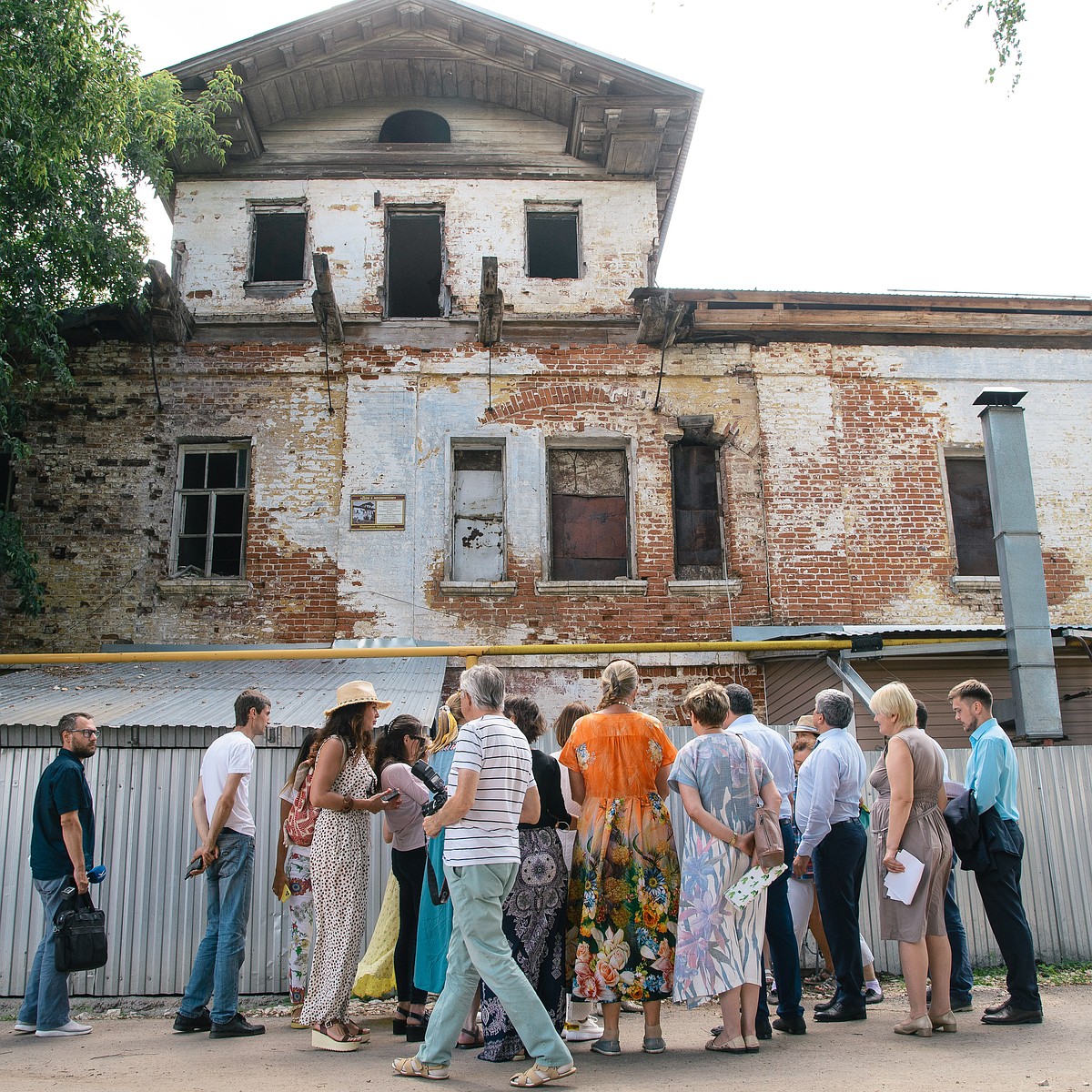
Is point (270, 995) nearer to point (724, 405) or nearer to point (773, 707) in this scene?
point (773, 707)

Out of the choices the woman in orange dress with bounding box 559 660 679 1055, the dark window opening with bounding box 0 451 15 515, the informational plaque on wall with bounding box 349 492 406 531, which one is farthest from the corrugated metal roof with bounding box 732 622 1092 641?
the dark window opening with bounding box 0 451 15 515

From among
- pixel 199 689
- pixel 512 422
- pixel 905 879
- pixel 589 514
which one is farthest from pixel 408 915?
pixel 512 422

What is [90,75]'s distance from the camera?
9867mm

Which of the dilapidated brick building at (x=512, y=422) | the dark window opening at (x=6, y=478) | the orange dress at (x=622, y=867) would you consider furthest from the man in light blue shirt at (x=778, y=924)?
the dark window opening at (x=6, y=478)

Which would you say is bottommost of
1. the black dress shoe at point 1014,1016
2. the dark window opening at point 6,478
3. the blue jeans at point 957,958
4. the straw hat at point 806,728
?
the black dress shoe at point 1014,1016

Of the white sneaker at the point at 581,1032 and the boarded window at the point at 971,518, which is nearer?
the white sneaker at the point at 581,1032

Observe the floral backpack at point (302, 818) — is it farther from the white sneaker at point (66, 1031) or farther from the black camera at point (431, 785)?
the white sneaker at point (66, 1031)

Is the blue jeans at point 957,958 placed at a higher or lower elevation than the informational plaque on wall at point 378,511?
lower

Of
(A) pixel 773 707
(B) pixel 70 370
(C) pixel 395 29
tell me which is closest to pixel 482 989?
(A) pixel 773 707

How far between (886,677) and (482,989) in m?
7.13

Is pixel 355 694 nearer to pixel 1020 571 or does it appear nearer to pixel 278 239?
pixel 1020 571

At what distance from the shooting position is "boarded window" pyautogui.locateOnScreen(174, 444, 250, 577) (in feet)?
40.5

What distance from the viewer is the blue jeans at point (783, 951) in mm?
5500

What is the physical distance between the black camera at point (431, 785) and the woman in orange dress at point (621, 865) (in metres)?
0.65
